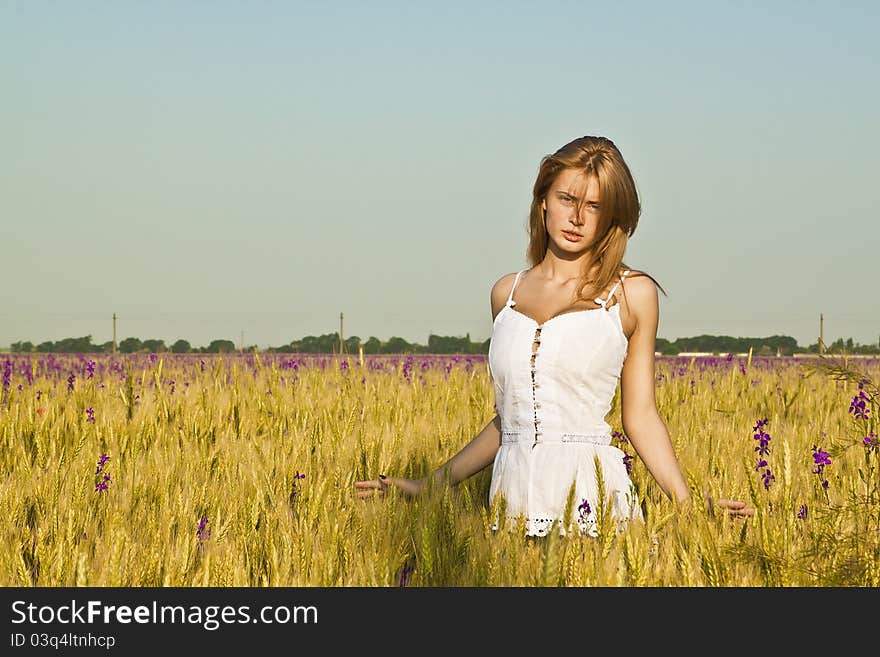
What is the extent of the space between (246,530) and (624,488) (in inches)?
42.9

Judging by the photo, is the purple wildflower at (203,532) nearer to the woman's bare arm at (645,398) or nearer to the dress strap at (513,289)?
the dress strap at (513,289)

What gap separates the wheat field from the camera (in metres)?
1.94

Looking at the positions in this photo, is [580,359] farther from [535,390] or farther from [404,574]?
[404,574]

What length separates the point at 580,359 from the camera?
8.15 ft

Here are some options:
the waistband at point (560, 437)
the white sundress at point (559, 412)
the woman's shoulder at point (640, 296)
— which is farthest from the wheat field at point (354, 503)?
the woman's shoulder at point (640, 296)

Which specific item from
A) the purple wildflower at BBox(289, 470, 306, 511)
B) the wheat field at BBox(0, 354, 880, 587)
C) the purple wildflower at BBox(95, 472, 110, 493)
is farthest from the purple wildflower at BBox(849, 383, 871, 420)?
the purple wildflower at BBox(95, 472, 110, 493)

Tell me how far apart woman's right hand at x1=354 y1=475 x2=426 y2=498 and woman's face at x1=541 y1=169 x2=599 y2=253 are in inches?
35.6

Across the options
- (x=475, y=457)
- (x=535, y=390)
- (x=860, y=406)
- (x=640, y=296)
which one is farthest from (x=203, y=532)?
(x=860, y=406)

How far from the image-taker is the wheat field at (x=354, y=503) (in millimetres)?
1939

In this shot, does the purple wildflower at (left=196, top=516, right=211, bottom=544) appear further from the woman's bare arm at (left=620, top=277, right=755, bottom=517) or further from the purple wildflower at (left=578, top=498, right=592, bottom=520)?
the woman's bare arm at (left=620, top=277, right=755, bottom=517)

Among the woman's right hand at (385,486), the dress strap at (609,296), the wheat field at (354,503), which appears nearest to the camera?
the wheat field at (354,503)

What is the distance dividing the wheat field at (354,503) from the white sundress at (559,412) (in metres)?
0.13

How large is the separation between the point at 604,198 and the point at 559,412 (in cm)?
65
